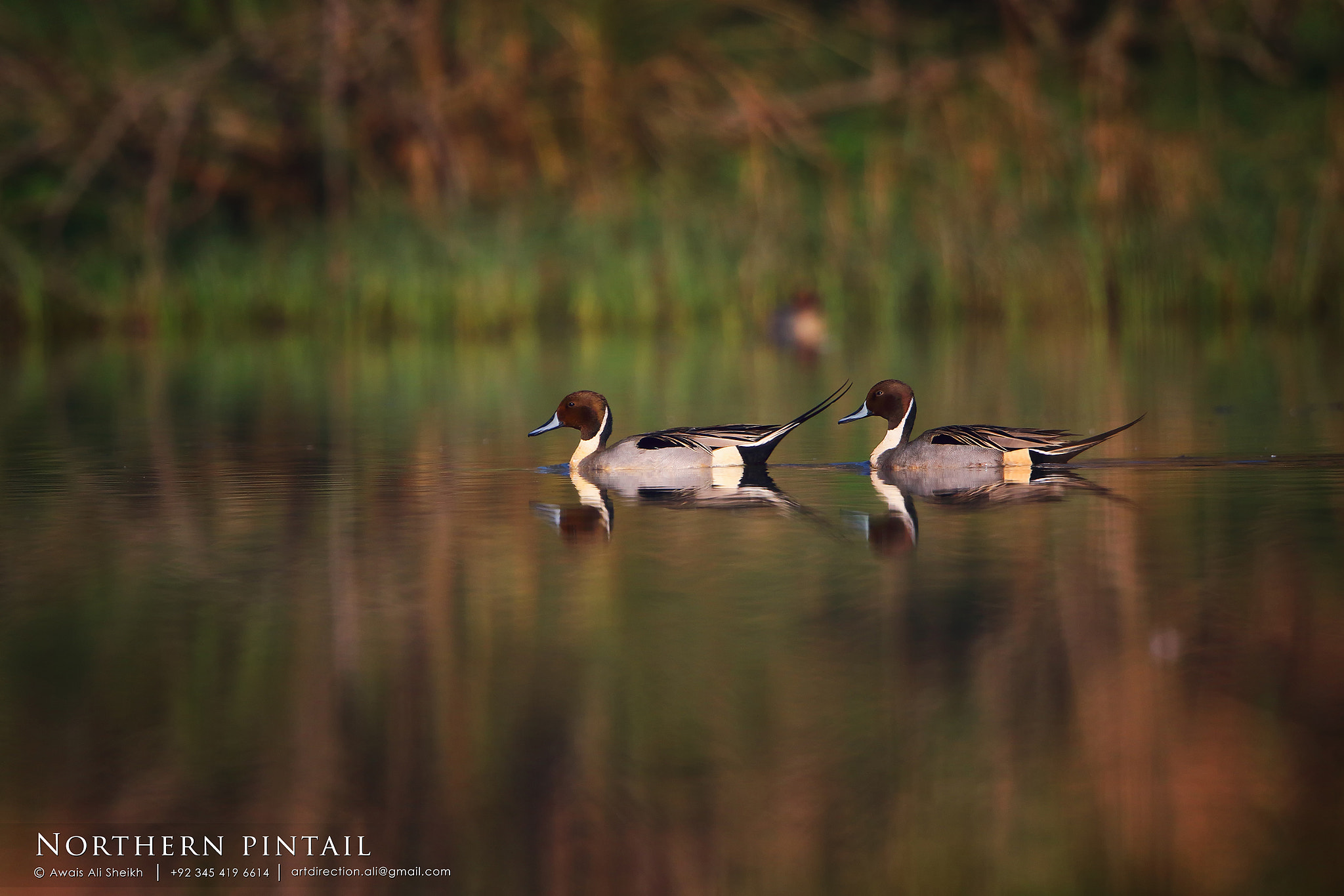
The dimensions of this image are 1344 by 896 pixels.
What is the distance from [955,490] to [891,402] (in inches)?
50.1

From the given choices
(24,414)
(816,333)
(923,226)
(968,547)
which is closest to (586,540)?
(968,547)

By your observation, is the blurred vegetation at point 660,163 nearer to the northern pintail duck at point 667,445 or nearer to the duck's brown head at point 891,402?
the duck's brown head at point 891,402

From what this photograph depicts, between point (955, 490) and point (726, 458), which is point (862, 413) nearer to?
point (726, 458)

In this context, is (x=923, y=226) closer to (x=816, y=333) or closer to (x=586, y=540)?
(x=816, y=333)

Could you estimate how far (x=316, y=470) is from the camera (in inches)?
384

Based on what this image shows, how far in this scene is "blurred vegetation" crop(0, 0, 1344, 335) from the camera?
20.0 metres

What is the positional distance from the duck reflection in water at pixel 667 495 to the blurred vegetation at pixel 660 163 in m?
11.0

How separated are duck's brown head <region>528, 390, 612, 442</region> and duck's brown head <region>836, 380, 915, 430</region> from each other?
1237mm

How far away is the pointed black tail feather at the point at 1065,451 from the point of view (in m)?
8.98

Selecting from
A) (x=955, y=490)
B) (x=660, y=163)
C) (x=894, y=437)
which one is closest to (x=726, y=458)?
(x=894, y=437)

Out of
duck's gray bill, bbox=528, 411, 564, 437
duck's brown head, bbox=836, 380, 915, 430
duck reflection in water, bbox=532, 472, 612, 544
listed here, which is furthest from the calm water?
duck's brown head, bbox=836, 380, 915, 430

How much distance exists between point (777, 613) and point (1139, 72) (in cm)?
2371

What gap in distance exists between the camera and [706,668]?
4965 millimetres

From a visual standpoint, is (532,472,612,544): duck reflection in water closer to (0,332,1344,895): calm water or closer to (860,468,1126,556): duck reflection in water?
(0,332,1344,895): calm water
